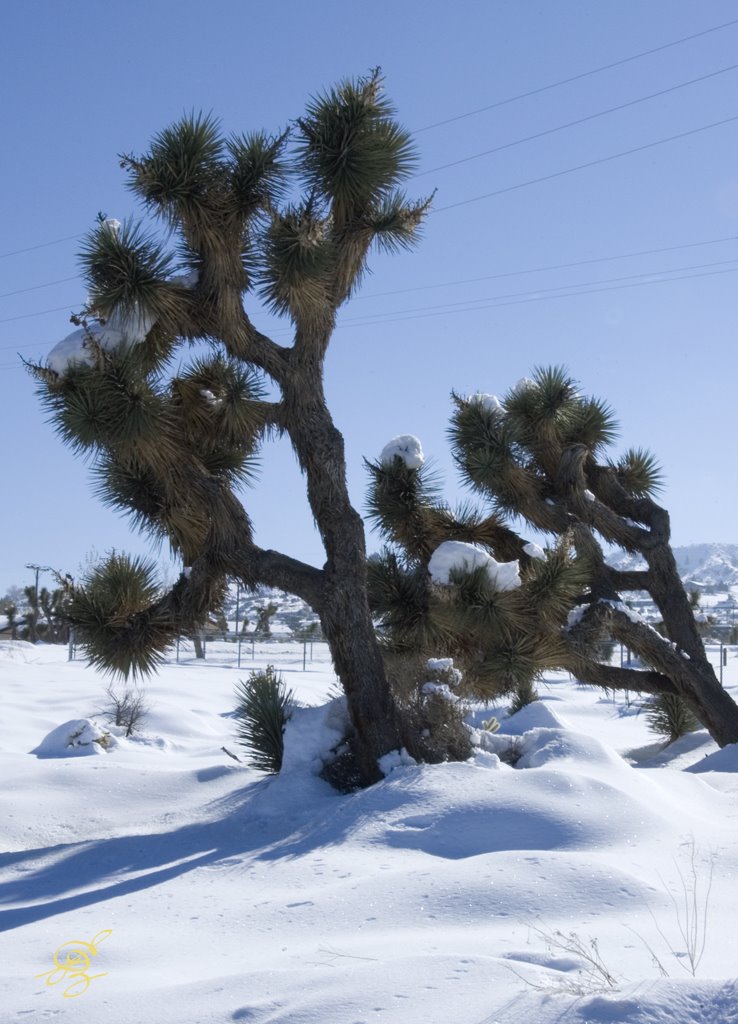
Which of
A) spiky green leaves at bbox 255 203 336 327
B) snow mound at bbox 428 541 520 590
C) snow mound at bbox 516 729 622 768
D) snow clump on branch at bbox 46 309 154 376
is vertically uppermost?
spiky green leaves at bbox 255 203 336 327

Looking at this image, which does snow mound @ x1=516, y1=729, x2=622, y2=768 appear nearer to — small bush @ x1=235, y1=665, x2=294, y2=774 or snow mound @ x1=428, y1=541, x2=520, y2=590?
snow mound @ x1=428, y1=541, x2=520, y2=590

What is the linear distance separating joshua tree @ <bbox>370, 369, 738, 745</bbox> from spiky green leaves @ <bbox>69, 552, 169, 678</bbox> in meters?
2.44

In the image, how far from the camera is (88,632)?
7699mm

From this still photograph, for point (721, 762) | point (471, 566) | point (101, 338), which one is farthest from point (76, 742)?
point (721, 762)

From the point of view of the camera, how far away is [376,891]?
15.4 ft

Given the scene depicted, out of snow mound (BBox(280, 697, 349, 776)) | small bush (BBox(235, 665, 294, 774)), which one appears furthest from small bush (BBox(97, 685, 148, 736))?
snow mound (BBox(280, 697, 349, 776))

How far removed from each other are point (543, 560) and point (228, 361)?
3457mm

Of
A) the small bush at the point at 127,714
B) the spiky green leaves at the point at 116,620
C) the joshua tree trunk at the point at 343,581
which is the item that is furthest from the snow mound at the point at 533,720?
the small bush at the point at 127,714

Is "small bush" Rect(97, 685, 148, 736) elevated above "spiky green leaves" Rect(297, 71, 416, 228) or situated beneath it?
situated beneath
